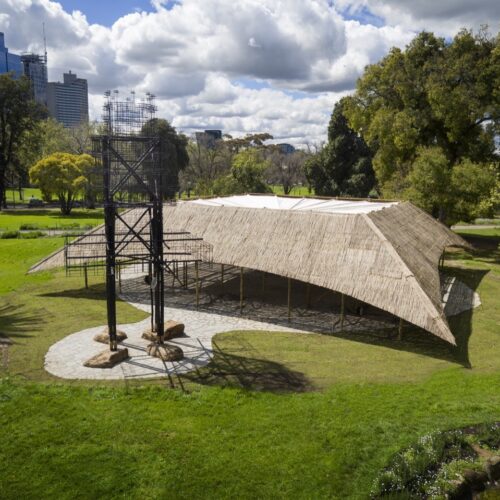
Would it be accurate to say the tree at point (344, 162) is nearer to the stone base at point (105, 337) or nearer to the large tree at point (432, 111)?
the large tree at point (432, 111)

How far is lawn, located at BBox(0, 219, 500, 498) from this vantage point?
976 cm

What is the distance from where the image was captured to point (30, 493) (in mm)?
9273

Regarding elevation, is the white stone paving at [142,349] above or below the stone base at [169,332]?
below

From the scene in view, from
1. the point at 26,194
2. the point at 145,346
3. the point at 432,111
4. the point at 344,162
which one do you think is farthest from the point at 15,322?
the point at 26,194

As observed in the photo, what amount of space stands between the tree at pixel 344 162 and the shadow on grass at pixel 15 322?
116 ft

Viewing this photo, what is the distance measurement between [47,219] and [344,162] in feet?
99.4

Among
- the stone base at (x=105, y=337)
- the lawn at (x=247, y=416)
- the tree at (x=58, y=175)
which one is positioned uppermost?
the tree at (x=58, y=175)

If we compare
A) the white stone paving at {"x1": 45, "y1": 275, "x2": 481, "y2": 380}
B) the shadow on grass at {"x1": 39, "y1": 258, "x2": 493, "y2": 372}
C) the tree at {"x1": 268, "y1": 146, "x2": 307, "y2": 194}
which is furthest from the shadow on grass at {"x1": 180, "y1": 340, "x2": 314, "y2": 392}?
the tree at {"x1": 268, "y1": 146, "x2": 307, "y2": 194}

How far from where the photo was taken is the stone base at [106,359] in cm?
1467

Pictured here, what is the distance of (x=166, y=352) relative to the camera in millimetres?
15461

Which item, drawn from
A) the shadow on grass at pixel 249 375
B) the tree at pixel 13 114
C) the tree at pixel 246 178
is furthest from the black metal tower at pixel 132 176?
the tree at pixel 13 114

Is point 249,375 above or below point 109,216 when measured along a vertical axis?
below

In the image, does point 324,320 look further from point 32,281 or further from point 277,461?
point 32,281

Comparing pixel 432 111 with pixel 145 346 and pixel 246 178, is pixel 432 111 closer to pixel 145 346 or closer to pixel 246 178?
pixel 246 178
